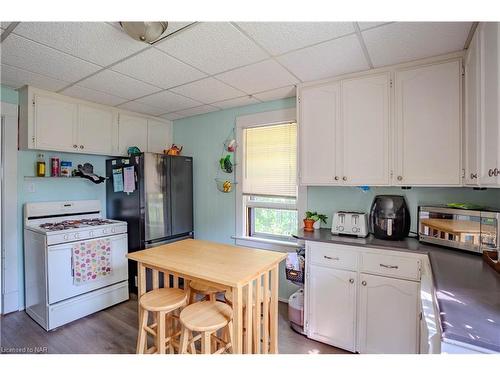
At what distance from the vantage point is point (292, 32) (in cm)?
151

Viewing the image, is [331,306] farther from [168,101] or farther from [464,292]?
[168,101]

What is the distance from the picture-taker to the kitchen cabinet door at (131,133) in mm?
3034

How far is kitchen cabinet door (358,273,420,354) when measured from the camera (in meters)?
1.70

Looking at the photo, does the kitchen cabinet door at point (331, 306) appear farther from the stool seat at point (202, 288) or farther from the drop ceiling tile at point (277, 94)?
the drop ceiling tile at point (277, 94)

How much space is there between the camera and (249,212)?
3.05m

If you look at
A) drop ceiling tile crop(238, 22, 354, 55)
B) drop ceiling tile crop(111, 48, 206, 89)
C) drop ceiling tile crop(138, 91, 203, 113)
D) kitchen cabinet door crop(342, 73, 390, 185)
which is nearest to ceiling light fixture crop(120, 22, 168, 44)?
drop ceiling tile crop(111, 48, 206, 89)

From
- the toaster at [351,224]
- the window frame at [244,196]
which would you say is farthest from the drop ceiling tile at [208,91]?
the toaster at [351,224]

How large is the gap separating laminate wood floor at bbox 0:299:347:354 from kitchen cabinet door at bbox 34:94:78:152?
1.68 m

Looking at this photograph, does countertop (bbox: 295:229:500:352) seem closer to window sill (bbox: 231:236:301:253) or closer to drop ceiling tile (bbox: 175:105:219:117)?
window sill (bbox: 231:236:301:253)

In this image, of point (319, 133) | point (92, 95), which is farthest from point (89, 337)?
point (319, 133)

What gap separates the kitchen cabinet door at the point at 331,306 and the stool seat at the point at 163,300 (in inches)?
41.4
